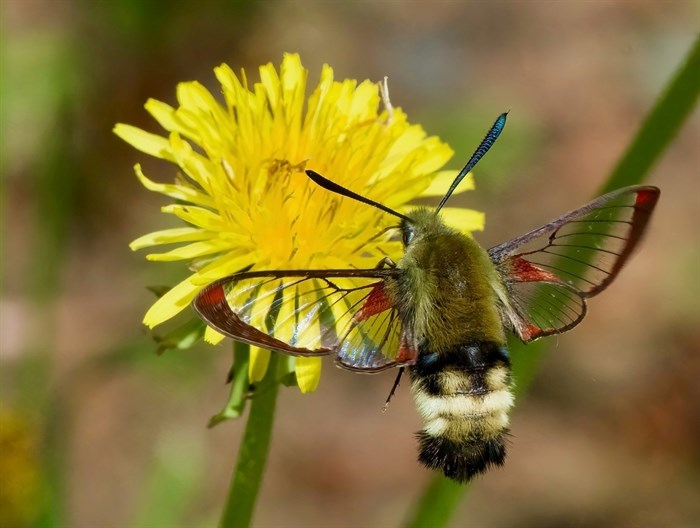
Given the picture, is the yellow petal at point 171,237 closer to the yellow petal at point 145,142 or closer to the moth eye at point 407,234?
the yellow petal at point 145,142

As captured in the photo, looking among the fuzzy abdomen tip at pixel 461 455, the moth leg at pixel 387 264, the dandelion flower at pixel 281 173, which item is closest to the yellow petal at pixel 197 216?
the dandelion flower at pixel 281 173

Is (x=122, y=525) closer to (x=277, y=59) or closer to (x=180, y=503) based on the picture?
(x=180, y=503)

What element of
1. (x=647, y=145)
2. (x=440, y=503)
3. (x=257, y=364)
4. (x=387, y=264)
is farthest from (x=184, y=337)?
(x=647, y=145)

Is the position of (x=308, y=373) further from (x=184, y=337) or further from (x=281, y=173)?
(x=281, y=173)

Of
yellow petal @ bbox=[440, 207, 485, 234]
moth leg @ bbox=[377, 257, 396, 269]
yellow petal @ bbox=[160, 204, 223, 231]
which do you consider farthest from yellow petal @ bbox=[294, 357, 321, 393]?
yellow petal @ bbox=[440, 207, 485, 234]

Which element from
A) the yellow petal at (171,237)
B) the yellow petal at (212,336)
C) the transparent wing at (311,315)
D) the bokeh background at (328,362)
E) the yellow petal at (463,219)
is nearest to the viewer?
the transparent wing at (311,315)
